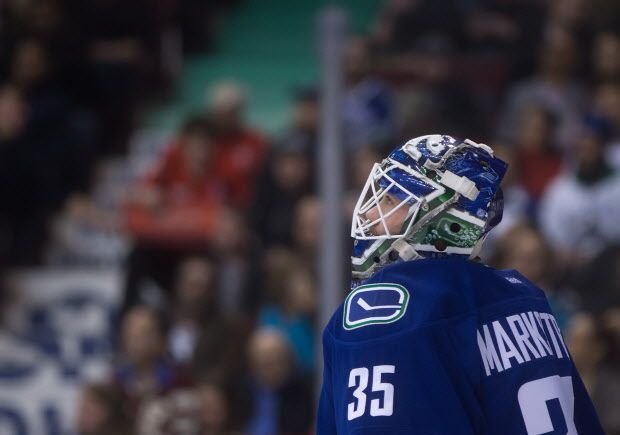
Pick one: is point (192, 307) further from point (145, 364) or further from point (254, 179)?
point (254, 179)

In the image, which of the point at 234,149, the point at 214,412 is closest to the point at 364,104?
the point at 234,149

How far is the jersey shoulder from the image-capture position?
215cm

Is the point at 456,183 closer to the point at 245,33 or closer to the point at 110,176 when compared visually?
the point at 110,176

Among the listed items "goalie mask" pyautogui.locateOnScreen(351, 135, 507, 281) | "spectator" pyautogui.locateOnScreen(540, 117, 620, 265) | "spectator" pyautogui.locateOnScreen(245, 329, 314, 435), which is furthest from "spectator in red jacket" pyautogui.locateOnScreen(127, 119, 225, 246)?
"goalie mask" pyautogui.locateOnScreen(351, 135, 507, 281)

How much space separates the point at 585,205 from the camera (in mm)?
6766

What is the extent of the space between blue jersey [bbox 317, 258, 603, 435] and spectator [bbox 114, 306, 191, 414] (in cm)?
470

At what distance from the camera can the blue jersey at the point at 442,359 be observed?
6.95ft

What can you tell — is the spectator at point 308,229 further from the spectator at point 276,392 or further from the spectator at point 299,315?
the spectator at point 276,392

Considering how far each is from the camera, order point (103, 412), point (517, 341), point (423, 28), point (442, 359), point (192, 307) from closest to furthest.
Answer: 1. point (442, 359)
2. point (517, 341)
3. point (103, 412)
4. point (192, 307)
5. point (423, 28)

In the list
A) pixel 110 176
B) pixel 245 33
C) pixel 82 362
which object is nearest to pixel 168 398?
pixel 82 362

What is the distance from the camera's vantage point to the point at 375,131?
7.56 m

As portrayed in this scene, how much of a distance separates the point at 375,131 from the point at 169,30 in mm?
2827

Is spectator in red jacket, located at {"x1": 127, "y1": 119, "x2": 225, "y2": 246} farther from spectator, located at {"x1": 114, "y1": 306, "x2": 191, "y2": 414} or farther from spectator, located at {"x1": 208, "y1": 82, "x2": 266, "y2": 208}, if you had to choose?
spectator, located at {"x1": 114, "y1": 306, "x2": 191, "y2": 414}

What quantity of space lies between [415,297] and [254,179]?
572cm
